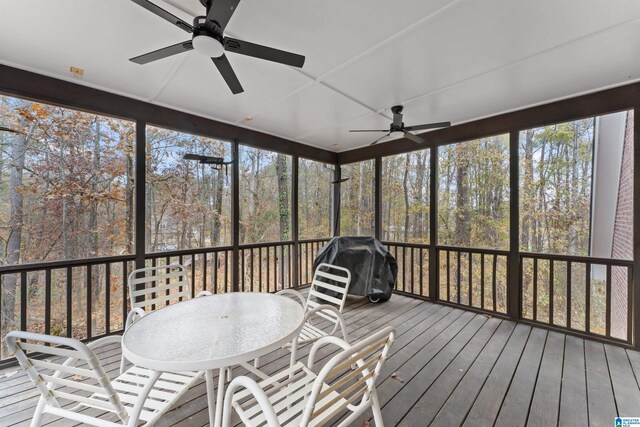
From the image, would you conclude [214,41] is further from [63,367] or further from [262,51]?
[63,367]

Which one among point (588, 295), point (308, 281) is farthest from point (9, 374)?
point (588, 295)

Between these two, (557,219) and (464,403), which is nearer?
(464,403)

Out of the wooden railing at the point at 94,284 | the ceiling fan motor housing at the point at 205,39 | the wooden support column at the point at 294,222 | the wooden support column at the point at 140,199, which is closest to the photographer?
the ceiling fan motor housing at the point at 205,39

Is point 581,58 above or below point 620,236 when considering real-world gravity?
above

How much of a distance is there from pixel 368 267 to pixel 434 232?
120 cm

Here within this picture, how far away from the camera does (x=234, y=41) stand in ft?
4.98

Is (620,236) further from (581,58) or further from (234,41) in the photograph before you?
(234,41)

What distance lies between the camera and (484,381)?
6.74ft

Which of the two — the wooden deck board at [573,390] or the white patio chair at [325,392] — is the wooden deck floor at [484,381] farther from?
the white patio chair at [325,392]

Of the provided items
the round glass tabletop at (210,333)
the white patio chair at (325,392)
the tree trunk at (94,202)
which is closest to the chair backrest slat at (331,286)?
the round glass tabletop at (210,333)

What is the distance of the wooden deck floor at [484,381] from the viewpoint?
1.70 m

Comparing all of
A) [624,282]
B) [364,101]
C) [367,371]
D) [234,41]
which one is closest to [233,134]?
[364,101]

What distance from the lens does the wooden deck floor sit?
1.70 m

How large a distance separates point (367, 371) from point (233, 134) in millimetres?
3564
